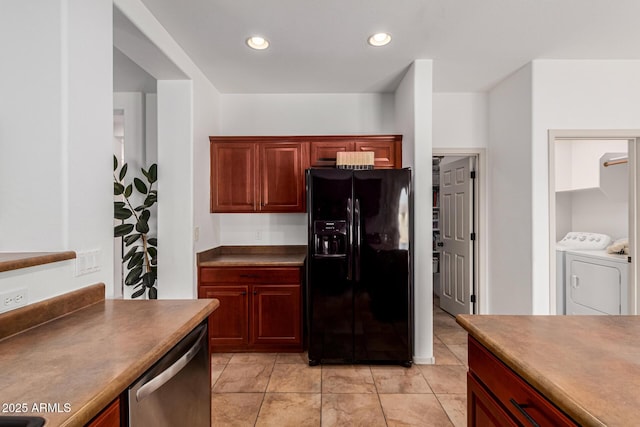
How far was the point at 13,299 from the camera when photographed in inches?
44.8

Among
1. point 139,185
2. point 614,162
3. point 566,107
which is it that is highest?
point 566,107

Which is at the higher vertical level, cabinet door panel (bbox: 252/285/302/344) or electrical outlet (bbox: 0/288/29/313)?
electrical outlet (bbox: 0/288/29/313)

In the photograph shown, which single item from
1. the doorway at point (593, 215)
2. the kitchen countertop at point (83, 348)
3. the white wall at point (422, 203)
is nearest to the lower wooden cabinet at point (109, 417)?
the kitchen countertop at point (83, 348)

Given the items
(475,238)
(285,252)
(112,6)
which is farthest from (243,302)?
(475,238)

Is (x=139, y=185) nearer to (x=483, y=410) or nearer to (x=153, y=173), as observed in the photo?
(x=153, y=173)

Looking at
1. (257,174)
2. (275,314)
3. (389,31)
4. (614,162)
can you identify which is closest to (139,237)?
(257,174)

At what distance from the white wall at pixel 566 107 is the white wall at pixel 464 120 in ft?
2.44

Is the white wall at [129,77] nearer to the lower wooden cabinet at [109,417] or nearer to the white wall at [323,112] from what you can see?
the white wall at [323,112]

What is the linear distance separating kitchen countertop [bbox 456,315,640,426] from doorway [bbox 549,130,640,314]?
2.07 m

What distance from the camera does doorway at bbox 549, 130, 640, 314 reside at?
2.95 metres

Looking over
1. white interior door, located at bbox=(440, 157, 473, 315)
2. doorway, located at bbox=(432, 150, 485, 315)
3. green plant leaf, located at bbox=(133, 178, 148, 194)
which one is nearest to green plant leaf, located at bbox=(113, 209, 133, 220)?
green plant leaf, located at bbox=(133, 178, 148, 194)

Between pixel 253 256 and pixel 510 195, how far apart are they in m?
2.75

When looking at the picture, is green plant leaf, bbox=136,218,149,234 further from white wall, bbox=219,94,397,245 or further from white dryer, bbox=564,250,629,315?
white dryer, bbox=564,250,629,315

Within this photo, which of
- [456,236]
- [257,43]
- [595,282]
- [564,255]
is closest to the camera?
[257,43]
